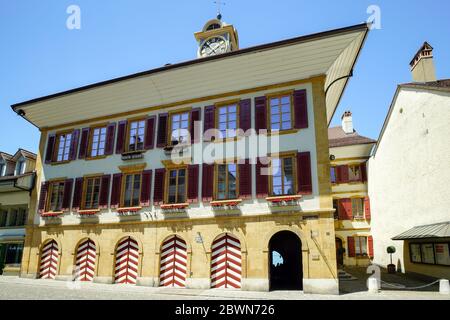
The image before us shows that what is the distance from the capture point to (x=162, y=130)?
19.9 m

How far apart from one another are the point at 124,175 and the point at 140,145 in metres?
2.11

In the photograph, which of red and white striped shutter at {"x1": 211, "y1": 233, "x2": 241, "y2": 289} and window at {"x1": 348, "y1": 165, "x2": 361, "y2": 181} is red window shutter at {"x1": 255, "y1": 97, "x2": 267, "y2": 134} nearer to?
red and white striped shutter at {"x1": 211, "y1": 233, "x2": 241, "y2": 289}

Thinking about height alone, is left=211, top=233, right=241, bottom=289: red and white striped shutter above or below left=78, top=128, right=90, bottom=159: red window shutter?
below

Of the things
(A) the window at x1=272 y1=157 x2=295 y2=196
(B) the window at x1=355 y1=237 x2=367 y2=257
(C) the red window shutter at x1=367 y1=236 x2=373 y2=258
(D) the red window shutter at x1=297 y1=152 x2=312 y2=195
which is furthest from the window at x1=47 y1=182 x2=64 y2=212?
(C) the red window shutter at x1=367 y1=236 x2=373 y2=258

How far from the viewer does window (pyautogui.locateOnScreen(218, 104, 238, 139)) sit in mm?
18344

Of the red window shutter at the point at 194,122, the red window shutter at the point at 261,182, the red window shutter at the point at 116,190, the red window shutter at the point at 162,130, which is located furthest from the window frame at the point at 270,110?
the red window shutter at the point at 116,190

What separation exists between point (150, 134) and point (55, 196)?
26.9 feet

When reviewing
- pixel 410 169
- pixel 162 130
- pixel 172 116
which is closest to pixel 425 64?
pixel 410 169

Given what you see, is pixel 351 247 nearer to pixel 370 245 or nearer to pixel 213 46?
pixel 370 245

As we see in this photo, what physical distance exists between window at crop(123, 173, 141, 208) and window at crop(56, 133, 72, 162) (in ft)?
18.5

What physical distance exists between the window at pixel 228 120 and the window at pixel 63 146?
11.3m

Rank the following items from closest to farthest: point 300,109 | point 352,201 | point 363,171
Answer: point 300,109
point 352,201
point 363,171
